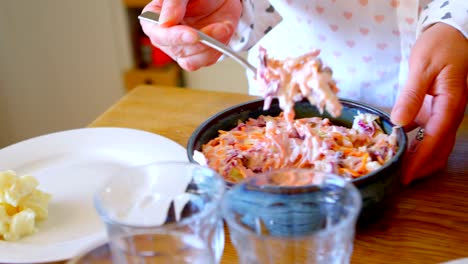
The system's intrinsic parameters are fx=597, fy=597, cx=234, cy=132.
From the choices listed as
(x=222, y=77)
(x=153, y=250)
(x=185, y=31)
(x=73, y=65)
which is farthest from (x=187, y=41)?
(x=73, y=65)

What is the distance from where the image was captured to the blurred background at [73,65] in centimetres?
192

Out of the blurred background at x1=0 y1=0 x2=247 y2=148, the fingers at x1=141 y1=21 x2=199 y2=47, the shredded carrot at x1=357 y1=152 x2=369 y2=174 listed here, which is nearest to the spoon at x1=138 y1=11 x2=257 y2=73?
the fingers at x1=141 y1=21 x2=199 y2=47

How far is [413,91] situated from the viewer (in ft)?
2.45

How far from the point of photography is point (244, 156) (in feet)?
2.39

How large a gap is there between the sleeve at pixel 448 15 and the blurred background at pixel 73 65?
112 cm

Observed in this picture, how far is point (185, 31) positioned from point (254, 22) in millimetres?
363

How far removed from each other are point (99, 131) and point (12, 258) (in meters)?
0.34

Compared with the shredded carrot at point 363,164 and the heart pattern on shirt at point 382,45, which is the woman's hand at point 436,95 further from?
the heart pattern on shirt at point 382,45

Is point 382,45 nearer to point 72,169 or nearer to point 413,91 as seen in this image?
point 413,91

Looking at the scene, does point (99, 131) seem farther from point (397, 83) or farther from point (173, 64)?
point (173, 64)

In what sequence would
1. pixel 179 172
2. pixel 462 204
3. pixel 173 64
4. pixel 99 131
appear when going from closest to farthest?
pixel 179 172 < pixel 462 204 < pixel 99 131 < pixel 173 64

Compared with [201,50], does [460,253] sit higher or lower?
lower

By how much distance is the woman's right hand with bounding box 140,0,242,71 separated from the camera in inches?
30.7

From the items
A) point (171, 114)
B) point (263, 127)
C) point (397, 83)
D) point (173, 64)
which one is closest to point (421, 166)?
point (263, 127)
